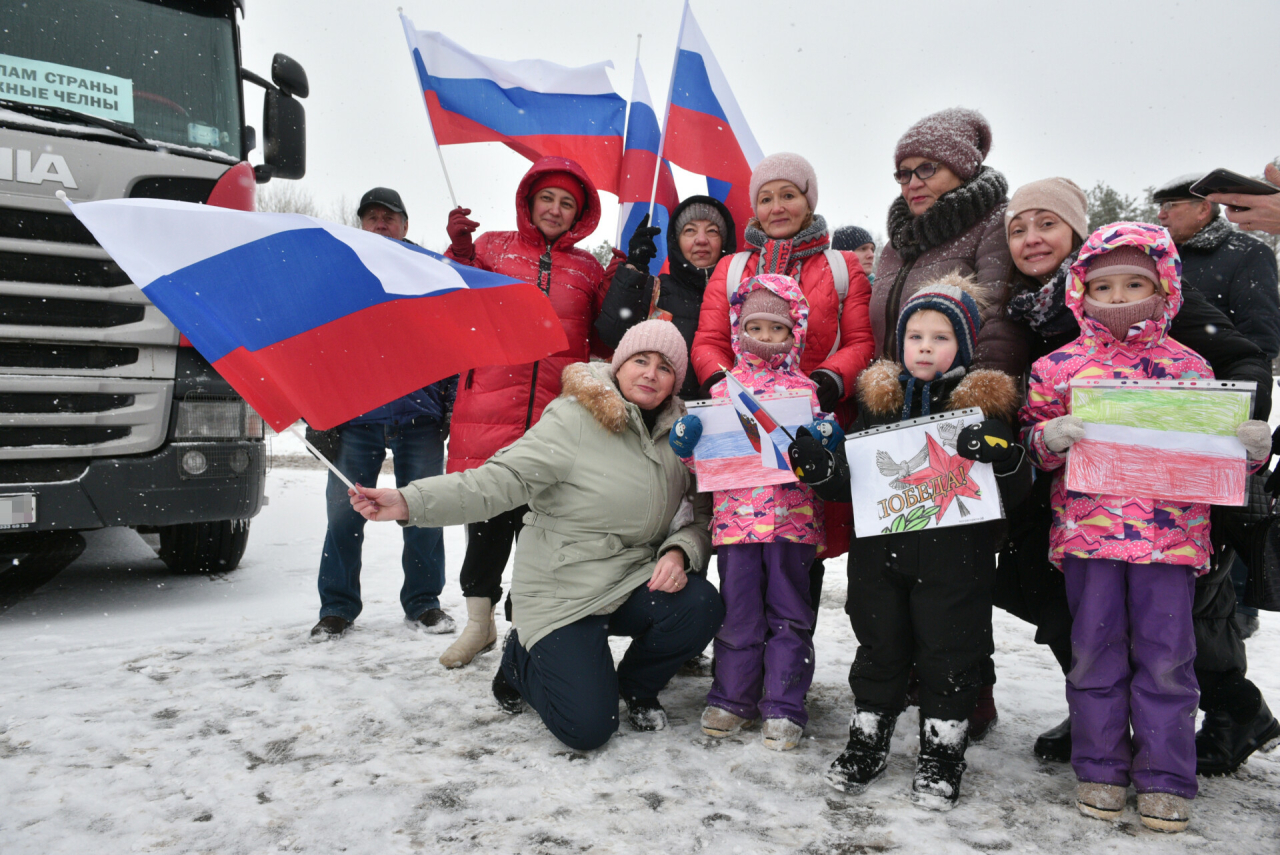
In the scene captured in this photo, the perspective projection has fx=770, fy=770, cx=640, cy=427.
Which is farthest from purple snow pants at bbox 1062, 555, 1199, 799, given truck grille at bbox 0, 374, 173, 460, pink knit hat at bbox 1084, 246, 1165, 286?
truck grille at bbox 0, 374, 173, 460

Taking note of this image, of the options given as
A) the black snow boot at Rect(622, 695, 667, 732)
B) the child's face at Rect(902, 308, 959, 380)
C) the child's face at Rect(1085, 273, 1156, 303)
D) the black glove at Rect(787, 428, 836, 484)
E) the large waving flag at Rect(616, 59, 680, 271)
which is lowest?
the black snow boot at Rect(622, 695, 667, 732)

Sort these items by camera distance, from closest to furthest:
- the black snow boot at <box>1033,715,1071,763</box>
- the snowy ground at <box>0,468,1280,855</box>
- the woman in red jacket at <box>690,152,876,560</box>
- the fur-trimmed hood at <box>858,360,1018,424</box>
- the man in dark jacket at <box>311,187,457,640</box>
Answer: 1. the snowy ground at <box>0,468,1280,855</box>
2. the fur-trimmed hood at <box>858,360,1018,424</box>
3. the black snow boot at <box>1033,715,1071,763</box>
4. the woman in red jacket at <box>690,152,876,560</box>
5. the man in dark jacket at <box>311,187,457,640</box>

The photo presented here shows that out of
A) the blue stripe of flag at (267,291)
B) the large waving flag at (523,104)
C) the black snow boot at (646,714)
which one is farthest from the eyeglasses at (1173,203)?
the blue stripe of flag at (267,291)

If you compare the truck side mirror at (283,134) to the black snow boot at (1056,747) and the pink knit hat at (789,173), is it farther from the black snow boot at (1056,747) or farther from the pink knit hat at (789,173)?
the black snow boot at (1056,747)

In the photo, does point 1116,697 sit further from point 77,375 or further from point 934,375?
point 77,375

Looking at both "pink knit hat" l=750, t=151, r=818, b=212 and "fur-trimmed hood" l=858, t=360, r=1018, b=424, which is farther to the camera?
"pink knit hat" l=750, t=151, r=818, b=212

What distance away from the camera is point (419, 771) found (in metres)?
2.57

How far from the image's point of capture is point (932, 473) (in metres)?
2.57

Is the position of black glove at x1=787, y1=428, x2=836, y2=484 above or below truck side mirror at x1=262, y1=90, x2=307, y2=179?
below

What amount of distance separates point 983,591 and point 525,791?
163 centimetres

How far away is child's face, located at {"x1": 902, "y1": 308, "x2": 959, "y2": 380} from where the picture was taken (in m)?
2.65

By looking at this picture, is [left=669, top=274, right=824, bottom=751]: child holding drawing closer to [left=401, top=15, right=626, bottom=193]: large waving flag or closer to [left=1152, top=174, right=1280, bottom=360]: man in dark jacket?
[left=1152, top=174, right=1280, bottom=360]: man in dark jacket

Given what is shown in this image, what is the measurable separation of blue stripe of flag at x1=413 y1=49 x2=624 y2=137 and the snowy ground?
315 cm

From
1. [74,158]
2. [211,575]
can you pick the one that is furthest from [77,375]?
[211,575]
